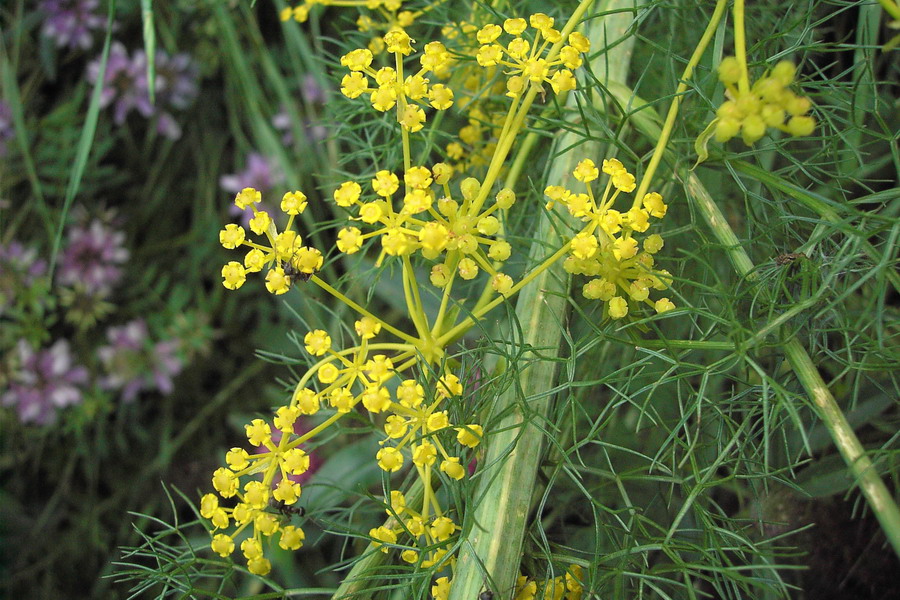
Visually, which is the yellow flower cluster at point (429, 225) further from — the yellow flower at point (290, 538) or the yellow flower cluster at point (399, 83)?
the yellow flower at point (290, 538)

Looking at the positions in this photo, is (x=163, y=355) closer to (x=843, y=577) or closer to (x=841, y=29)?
(x=843, y=577)

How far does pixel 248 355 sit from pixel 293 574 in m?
0.42

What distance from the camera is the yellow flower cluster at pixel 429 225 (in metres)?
0.47

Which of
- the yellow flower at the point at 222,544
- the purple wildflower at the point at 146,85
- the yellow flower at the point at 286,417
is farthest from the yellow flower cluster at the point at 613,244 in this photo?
the purple wildflower at the point at 146,85

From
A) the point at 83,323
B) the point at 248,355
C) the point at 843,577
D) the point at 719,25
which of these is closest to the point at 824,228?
the point at 719,25

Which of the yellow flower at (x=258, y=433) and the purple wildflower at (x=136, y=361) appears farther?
the purple wildflower at (x=136, y=361)

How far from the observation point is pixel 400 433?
0.51 meters

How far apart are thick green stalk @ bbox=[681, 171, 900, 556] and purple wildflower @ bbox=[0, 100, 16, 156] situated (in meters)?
1.11

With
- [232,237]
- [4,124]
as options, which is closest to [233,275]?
[232,237]

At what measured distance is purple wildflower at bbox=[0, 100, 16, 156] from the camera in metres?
1.16

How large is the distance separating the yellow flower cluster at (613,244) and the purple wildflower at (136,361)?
2.88 feet

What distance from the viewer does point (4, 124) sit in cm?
116

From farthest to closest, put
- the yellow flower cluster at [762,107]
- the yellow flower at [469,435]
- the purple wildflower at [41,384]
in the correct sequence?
the purple wildflower at [41,384] → the yellow flower at [469,435] → the yellow flower cluster at [762,107]

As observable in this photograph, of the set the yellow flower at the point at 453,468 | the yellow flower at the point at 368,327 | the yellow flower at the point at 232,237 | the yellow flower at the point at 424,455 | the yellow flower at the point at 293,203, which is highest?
the yellow flower at the point at 293,203
